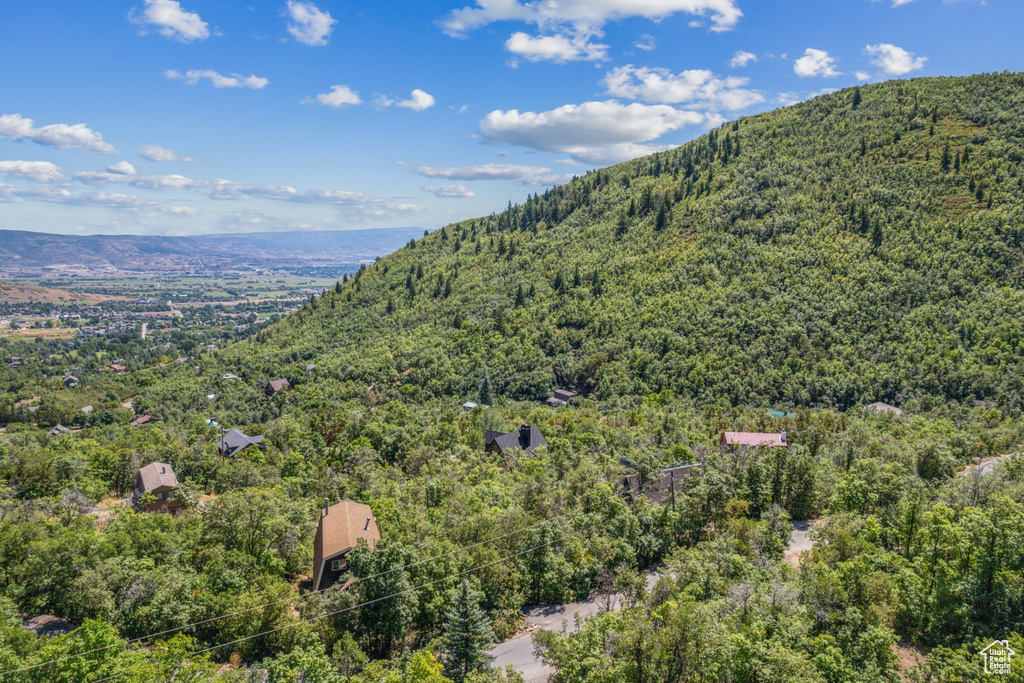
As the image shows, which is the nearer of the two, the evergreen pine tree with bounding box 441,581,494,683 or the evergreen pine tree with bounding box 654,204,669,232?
the evergreen pine tree with bounding box 441,581,494,683

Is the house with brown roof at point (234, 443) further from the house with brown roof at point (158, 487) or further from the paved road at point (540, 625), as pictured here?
the paved road at point (540, 625)

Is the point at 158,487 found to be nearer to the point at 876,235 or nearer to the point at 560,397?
the point at 560,397

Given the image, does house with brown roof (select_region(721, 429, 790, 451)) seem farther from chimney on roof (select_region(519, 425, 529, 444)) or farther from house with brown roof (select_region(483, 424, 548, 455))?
chimney on roof (select_region(519, 425, 529, 444))

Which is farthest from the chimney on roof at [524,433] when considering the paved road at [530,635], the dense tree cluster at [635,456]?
the paved road at [530,635]

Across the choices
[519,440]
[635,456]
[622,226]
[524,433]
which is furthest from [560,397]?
[622,226]

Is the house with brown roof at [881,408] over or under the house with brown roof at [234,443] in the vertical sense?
over

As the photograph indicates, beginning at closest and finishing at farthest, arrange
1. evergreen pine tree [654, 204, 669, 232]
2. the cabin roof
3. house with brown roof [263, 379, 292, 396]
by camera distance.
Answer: the cabin roof → house with brown roof [263, 379, 292, 396] → evergreen pine tree [654, 204, 669, 232]

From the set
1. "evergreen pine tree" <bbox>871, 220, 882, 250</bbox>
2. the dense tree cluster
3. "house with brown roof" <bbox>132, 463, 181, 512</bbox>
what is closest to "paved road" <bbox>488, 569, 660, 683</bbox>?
the dense tree cluster
